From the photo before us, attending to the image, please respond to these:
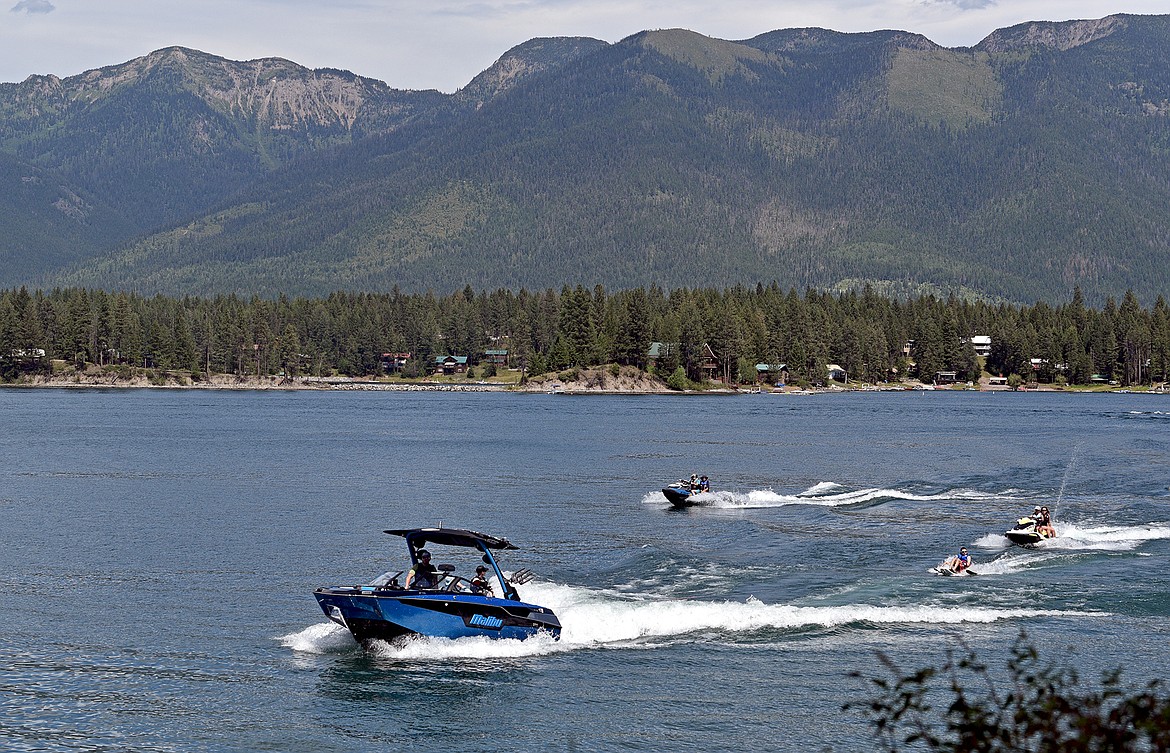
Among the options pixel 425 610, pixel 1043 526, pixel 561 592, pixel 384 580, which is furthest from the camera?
pixel 1043 526

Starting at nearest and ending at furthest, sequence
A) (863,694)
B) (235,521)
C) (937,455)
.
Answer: (863,694)
(235,521)
(937,455)

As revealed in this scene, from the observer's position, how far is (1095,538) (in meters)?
65.1

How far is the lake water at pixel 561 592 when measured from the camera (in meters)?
36.3

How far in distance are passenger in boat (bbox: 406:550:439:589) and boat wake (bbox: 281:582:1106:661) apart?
1.87 metres

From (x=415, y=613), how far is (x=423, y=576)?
162cm

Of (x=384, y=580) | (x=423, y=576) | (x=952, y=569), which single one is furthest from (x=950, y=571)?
(x=384, y=580)

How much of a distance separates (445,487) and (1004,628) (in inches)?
1991

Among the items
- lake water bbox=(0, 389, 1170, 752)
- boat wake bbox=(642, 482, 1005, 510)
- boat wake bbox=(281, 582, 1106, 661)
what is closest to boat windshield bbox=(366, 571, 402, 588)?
boat wake bbox=(281, 582, 1106, 661)

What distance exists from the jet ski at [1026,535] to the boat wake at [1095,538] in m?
0.26

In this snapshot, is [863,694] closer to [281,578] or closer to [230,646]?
[230,646]

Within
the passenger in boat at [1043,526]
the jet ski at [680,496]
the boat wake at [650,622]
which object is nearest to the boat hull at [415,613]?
the boat wake at [650,622]

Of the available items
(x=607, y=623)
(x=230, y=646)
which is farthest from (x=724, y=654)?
(x=230, y=646)

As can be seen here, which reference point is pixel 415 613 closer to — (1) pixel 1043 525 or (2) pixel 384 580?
(2) pixel 384 580

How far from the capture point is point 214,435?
14275cm
